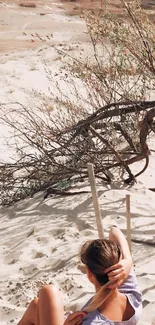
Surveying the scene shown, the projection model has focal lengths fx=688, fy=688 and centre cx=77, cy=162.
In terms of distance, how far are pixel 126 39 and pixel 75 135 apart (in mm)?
1090

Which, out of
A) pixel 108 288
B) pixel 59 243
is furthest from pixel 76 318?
pixel 59 243

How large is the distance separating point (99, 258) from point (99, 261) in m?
0.01

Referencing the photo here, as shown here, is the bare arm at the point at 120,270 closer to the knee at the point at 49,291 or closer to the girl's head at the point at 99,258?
the girl's head at the point at 99,258

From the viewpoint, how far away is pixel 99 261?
119 inches

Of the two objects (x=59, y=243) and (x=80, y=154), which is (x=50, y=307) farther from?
(x=80, y=154)

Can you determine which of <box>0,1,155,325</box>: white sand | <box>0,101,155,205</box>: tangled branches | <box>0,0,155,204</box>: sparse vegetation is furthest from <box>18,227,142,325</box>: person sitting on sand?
<box>0,101,155,205</box>: tangled branches

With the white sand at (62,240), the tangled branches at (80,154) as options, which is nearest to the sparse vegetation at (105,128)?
the tangled branches at (80,154)

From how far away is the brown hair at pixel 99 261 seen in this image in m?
3.03

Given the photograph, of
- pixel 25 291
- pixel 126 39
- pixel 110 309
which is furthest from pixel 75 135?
pixel 110 309

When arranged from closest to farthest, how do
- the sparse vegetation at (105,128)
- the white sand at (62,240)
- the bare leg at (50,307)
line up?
the bare leg at (50,307) < the white sand at (62,240) < the sparse vegetation at (105,128)

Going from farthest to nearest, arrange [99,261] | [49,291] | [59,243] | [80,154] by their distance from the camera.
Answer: [80,154] < [59,243] < [49,291] < [99,261]

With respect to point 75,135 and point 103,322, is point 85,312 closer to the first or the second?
point 103,322

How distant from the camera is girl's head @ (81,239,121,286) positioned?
303cm

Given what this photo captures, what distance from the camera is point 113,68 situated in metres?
7.03
